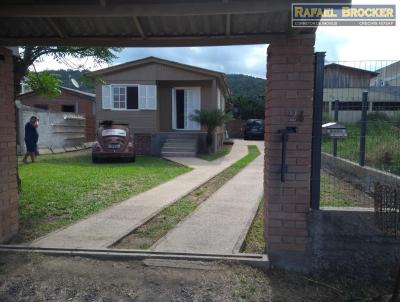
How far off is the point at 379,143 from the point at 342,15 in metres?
1.90

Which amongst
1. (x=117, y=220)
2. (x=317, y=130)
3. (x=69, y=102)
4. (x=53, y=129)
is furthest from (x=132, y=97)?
(x=317, y=130)

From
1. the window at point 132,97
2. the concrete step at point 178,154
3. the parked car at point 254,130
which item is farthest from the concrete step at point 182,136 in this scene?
the parked car at point 254,130

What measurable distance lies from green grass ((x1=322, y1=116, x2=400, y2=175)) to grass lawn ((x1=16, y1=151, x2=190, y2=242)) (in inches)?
172

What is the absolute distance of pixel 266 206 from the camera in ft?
15.2

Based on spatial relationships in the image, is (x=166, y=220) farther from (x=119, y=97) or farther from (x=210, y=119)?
(x=119, y=97)

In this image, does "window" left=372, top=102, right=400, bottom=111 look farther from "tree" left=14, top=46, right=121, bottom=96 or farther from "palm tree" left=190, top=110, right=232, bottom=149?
"palm tree" left=190, top=110, right=232, bottom=149

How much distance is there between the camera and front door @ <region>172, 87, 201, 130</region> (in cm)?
2194

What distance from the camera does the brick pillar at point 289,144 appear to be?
430 centimetres

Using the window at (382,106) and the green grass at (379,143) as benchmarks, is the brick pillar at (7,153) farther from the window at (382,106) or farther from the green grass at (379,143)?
the window at (382,106)

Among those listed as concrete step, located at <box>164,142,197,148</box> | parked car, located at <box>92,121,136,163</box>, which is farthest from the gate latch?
concrete step, located at <box>164,142,197,148</box>

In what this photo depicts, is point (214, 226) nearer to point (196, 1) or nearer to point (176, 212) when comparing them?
point (176, 212)

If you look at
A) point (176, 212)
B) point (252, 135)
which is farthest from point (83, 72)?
point (252, 135)

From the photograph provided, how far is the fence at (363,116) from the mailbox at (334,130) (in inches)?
2.6

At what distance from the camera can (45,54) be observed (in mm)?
8359
